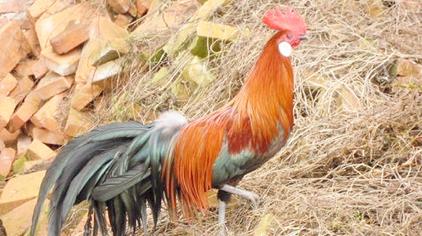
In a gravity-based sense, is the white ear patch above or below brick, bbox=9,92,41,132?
above

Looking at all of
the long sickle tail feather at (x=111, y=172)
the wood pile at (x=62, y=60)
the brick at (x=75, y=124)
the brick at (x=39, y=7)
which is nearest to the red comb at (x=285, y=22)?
the long sickle tail feather at (x=111, y=172)

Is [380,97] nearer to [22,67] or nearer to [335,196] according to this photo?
[335,196]

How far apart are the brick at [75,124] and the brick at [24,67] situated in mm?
932

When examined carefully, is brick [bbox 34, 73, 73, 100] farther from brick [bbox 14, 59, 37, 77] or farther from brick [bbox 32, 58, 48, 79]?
brick [bbox 14, 59, 37, 77]

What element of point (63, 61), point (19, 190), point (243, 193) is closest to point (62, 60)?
point (63, 61)

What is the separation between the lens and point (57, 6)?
7.33 meters

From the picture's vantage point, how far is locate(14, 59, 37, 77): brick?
7133mm

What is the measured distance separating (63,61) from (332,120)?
2.65m

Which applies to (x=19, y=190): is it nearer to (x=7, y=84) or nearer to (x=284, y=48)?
(x=7, y=84)

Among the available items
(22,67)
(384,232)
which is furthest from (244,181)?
(22,67)

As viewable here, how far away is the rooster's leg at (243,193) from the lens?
4.29m

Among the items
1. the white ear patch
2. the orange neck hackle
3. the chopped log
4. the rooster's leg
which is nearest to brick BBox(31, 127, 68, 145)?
the chopped log

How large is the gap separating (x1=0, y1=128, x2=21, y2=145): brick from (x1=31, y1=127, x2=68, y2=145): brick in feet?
0.66

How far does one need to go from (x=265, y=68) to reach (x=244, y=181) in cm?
92
